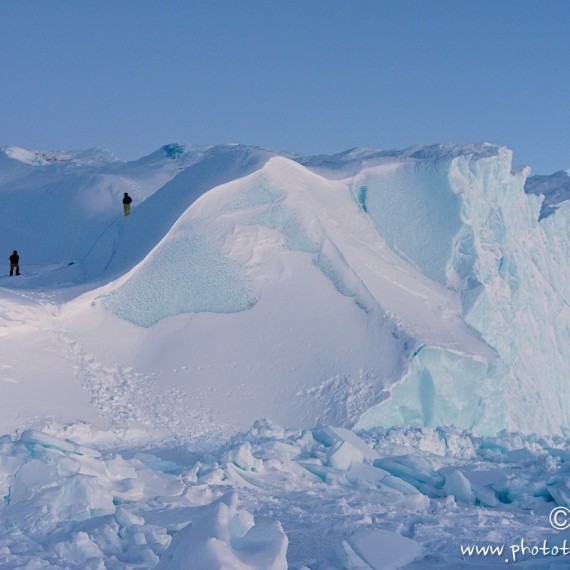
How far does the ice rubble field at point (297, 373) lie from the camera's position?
548 centimetres

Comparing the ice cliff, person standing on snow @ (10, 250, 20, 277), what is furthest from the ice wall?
person standing on snow @ (10, 250, 20, 277)

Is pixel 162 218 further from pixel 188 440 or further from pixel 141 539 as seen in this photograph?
pixel 141 539

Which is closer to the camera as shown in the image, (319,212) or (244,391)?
(244,391)

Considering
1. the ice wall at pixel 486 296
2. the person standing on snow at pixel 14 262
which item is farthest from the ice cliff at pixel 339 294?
the person standing on snow at pixel 14 262

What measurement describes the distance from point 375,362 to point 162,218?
392cm

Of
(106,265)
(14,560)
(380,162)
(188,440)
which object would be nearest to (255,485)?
(188,440)

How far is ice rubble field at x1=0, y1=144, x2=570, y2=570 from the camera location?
5480 millimetres

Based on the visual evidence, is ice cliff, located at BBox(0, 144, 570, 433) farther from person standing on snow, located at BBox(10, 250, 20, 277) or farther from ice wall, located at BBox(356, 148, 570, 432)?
person standing on snow, located at BBox(10, 250, 20, 277)

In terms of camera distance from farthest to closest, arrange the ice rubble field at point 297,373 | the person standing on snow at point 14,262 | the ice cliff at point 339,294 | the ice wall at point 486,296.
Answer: the person standing on snow at point 14,262
the ice wall at point 486,296
the ice cliff at point 339,294
the ice rubble field at point 297,373

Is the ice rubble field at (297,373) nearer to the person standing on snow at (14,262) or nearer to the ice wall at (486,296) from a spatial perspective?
the ice wall at (486,296)

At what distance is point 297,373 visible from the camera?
1065cm

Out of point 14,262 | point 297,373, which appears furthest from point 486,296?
point 14,262

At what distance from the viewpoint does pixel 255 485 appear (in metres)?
7.20

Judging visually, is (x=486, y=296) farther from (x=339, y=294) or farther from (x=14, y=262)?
(x=14, y=262)
